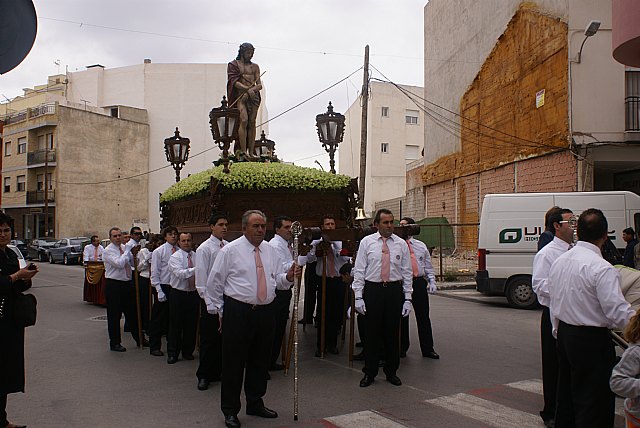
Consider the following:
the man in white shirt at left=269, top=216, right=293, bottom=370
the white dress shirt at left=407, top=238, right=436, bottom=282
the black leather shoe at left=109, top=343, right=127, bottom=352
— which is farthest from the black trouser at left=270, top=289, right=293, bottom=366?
the black leather shoe at left=109, top=343, right=127, bottom=352

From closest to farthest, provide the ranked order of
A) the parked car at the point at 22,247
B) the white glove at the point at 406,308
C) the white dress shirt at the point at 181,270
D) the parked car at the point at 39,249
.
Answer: the white glove at the point at 406,308, the white dress shirt at the point at 181,270, the parked car at the point at 22,247, the parked car at the point at 39,249

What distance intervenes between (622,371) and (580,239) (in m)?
1.14

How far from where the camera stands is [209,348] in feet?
22.8

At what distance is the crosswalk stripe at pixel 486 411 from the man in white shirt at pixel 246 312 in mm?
1854

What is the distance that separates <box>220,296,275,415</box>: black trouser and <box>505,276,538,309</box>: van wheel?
363 inches

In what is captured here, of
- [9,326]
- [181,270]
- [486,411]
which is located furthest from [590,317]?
[181,270]

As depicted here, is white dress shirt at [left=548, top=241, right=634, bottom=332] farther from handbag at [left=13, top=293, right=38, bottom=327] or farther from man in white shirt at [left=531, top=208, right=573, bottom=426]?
handbag at [left=13, top=293, right=38, bottom=327]

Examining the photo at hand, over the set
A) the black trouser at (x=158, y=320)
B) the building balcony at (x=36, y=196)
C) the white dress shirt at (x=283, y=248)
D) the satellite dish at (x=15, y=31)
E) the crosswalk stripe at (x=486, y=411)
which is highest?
the building balcony at (x=36, y=196)

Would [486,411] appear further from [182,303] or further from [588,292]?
[182,303]

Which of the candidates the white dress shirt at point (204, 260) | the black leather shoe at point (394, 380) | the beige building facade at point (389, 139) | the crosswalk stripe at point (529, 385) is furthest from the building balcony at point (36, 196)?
the crosswalk stripe at point (529, 385)

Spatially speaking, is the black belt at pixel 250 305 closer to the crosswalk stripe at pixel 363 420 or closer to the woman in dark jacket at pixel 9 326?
the crosswalk stripe at pixel 363 420

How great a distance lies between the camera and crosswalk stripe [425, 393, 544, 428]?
5.45 metres

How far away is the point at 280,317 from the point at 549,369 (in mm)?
3664

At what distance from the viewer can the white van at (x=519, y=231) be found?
1304 centimetres
